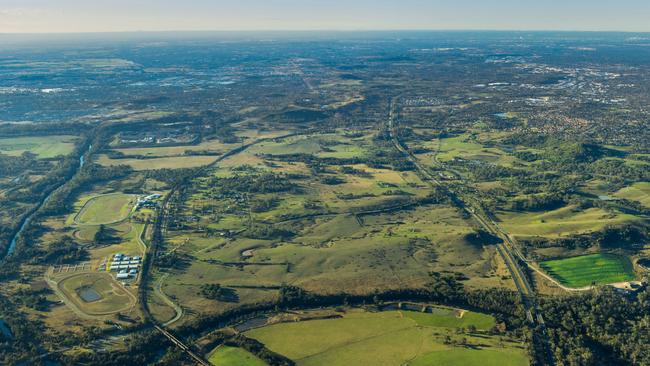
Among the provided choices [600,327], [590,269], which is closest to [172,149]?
[590,269]

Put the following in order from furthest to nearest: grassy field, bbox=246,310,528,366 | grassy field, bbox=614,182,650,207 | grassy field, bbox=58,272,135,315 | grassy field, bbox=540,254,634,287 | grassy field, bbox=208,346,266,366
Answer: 1. grassy field, bbox=614,182,650,207
2. grassy field, bbox=540,254,634,287
3. grassy field, bbox=58,272,135,315
4. grassy field, bbox=246,310,528,366
5. grassy field, bbox=208,346,266,366

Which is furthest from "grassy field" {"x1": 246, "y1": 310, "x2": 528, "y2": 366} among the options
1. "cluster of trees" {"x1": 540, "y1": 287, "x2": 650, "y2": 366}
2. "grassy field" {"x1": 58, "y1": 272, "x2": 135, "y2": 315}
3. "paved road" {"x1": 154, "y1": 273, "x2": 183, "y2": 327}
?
"grassy field" {"x1": 58, "y1": 272, "x2": 135, "y2": 315}

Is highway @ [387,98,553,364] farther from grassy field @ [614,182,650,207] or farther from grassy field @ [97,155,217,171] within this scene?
grassy field @ [97,155,217,171]

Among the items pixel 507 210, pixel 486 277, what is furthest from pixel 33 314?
pixel 507 210

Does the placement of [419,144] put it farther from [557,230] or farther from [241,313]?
[241,313]

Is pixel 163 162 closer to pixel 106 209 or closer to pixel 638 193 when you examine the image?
pixel 106 209

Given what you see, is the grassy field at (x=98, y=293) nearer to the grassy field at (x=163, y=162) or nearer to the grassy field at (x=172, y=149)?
the grassy field at (x=163, y=162)
